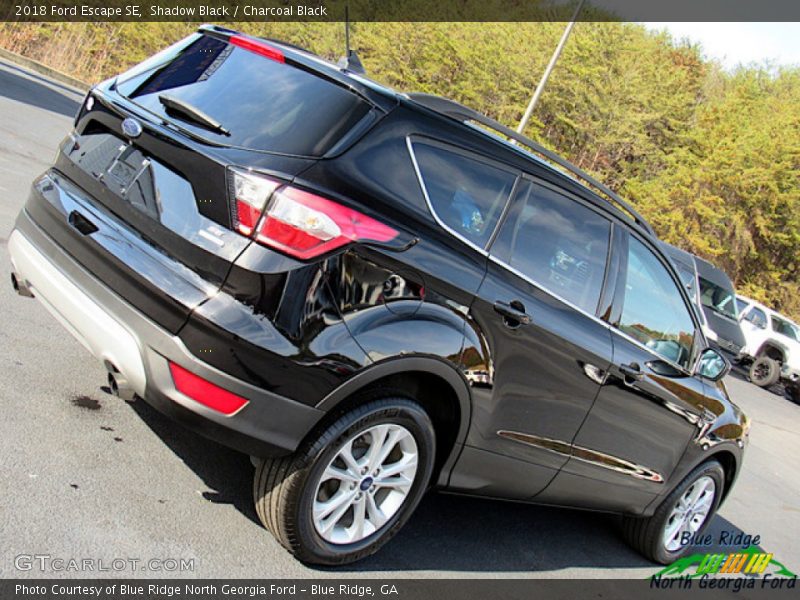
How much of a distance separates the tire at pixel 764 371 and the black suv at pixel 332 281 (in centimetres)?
1579

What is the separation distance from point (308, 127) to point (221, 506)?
174 cm

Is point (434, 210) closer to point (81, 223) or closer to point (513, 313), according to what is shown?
point (513, 313)

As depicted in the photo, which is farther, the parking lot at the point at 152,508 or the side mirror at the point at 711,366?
the side mirror at the point at 711,366

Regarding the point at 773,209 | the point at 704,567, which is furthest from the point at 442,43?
the point at 704,567

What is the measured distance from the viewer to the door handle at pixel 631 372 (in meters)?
4.08

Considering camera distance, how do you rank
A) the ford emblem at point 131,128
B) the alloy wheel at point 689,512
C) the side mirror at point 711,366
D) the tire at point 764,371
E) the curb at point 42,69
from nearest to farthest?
the ford emblem at point 131,128
the side mirror at point 711,366
the alloy wheel at point 689,512
the tire at point 764,371
the curb at point 42,69

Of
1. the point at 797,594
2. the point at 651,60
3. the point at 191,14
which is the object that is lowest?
the point at 797,594

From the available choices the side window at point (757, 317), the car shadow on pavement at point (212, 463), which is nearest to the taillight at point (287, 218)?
the car shadow on pavement at point (212, 463)

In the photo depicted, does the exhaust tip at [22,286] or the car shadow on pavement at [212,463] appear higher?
the exhaust tip at [22,286]

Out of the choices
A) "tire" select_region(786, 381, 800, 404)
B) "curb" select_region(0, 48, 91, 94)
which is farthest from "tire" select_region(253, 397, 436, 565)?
"curb" select_region(0, 48, 91, 94)

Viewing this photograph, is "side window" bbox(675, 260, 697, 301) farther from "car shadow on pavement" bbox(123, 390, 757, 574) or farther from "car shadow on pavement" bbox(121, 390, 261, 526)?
"car shadow on pavement" bbox(121, 390, 261, 526)

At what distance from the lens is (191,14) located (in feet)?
121

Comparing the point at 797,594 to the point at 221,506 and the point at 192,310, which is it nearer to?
the point at 221,506

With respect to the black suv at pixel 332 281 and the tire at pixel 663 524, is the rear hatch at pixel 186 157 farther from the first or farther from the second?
the tire at pixel 663 524
